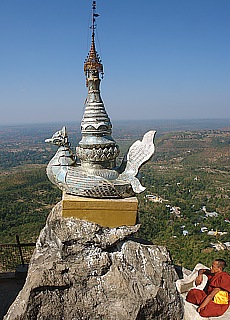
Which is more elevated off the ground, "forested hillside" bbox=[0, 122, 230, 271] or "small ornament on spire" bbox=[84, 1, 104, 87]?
"small ornament on spire" bbox=[84, 1, 104, 87]

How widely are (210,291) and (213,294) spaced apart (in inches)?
4.0

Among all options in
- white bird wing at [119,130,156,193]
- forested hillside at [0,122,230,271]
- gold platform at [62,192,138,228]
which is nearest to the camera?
gold platform at [62,192,138,228]

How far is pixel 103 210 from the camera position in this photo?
3.34m

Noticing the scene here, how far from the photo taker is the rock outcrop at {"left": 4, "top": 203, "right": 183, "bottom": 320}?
3.11 m

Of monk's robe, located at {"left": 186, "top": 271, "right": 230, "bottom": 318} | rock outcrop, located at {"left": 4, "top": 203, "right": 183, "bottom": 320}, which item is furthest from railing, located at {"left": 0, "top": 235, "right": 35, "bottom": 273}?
monk's robe, located at {"left": 186, "top": 271, "right": 230, "bottom": 318}

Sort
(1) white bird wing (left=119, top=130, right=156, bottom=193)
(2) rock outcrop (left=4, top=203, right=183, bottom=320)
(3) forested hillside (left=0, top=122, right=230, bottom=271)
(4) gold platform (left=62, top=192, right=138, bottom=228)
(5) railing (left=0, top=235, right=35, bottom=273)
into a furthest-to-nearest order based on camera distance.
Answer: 1. (3) forested hillside (left=0, top=122, right=230, bottom=271)
2. (5) railing (left=0, top=235, right=35, bottom=273)
3. (1) white bird wing (left=119, top=130, right=156, bottom=193)
4. (4) gold platform (left=62, top=192, right=138, bottom=228)
5. (2) rock outcrop (left=4, top=203, right=183, bottom=320)

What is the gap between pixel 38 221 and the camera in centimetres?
2228

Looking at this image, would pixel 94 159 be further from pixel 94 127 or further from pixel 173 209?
pixel 173 209

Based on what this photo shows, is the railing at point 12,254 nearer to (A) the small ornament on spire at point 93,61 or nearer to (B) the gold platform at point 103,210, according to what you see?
(B) the gold platform at point 103,210

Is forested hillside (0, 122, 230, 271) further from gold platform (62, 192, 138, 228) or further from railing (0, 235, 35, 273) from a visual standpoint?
gold platform (62, 192, 138, 228)

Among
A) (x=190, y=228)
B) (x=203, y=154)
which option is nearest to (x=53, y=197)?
(x=190, y=228)

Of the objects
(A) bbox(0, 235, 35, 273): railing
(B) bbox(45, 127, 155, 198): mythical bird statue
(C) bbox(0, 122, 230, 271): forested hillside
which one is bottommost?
(C) bbox(0, 122, 230, 271): forested hillside

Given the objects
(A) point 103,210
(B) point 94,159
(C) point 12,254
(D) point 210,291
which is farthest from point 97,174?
(C) point 12,254

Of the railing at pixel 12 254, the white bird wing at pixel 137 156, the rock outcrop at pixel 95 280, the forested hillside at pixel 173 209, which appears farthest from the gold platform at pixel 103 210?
the forested hillside at pixel 173 209
